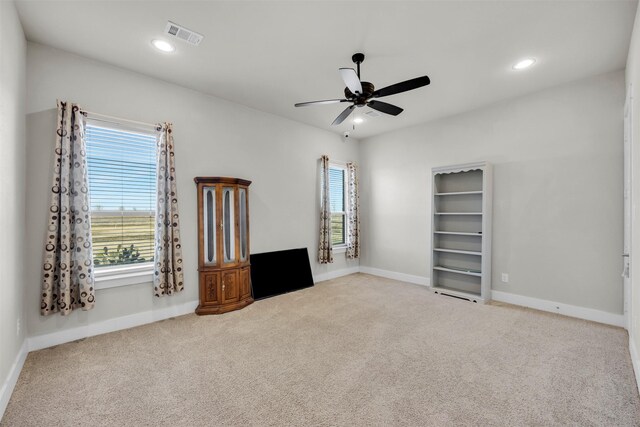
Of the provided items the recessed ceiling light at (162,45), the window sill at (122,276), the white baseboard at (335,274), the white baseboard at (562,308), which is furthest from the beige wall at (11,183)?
the white baseboard at (562,308)

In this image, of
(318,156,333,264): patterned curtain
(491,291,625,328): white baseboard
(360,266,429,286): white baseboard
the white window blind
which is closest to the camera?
the white window blind

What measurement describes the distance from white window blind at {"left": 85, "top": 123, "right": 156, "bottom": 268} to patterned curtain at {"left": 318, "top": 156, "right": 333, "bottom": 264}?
2.80 m

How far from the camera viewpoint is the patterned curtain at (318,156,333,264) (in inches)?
209

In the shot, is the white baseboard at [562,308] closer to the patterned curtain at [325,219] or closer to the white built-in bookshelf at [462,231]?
the white built-in bookshelf at [462,231]

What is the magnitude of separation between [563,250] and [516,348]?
1.76 metres

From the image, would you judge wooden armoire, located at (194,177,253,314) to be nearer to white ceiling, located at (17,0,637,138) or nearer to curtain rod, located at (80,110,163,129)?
curtain rod, located at (80,110,163,129)

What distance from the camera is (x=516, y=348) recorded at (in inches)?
A: 108

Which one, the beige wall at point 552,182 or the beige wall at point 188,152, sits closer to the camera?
the beige wall at point 188,152

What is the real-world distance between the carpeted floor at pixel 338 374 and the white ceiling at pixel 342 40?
300 centimetres

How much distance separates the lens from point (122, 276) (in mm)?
3225

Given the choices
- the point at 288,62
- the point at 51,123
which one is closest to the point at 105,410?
the point at 51,123

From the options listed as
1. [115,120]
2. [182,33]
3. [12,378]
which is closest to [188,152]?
[115,120]

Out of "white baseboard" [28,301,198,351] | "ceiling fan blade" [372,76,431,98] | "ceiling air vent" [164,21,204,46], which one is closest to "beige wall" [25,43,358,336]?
"white baseboard" [28,301,198,351]

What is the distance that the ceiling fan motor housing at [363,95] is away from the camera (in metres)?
2.85
